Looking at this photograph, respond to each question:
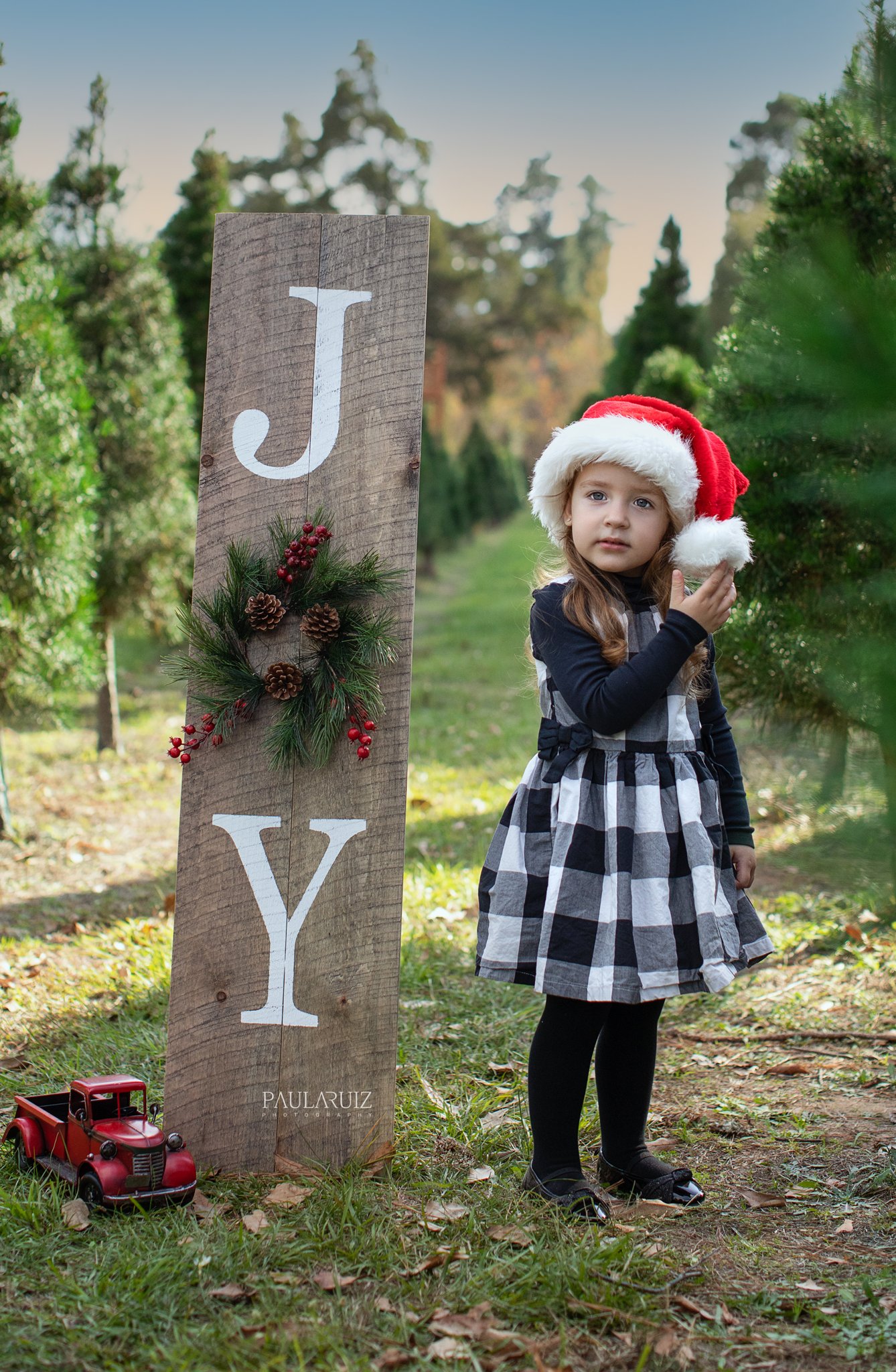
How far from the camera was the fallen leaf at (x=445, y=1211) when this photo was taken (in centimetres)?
226

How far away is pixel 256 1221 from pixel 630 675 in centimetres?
131

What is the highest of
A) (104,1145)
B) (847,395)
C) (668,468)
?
(668,468)

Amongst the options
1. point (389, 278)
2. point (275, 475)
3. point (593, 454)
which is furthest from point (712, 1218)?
point (389, 278)

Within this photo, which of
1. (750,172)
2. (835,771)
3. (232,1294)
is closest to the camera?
(835,771)

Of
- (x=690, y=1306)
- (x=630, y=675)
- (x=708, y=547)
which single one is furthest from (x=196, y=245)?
(x=690, y=1306)

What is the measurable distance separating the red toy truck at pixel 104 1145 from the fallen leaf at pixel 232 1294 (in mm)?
336

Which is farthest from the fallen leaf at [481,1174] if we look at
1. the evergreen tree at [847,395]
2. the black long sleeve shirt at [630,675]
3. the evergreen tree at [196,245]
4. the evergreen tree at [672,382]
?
the evergreen tree at [196,245]

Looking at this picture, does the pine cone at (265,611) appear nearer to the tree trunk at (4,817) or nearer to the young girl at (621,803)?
the young girl at (621,803)

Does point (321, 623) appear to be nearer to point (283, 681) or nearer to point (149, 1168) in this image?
point (283, 681)

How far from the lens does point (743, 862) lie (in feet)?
8.23

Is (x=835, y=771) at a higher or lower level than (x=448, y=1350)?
higher

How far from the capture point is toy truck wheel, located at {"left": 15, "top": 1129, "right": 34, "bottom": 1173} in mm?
2451

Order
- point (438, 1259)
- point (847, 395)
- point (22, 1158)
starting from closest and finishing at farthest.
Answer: point (847, 395) → point (438, 1259) → point (22, 1158)

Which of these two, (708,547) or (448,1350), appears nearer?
(448,1350)
